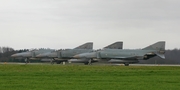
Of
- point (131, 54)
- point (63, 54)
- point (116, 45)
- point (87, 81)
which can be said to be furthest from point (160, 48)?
point (87, 81)

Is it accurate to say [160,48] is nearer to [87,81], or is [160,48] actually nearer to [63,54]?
[63,54]

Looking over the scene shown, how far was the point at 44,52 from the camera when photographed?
70.2 meters

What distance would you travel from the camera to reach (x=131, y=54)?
189ft

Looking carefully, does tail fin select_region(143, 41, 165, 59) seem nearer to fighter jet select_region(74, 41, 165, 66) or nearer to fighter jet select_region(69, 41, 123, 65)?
fighter jet select_region(74, 41, 165, 66)

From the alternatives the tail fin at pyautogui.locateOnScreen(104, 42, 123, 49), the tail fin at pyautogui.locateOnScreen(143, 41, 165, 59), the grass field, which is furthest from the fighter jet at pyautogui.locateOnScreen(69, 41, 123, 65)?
the grass field

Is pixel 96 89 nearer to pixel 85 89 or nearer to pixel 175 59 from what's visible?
pixel 85 89

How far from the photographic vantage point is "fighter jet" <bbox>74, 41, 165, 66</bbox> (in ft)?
187

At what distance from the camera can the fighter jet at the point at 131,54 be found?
2242 inches

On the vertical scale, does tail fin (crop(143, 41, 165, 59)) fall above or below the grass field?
above

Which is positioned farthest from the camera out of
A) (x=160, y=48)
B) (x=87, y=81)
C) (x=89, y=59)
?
(x=89, y=59)

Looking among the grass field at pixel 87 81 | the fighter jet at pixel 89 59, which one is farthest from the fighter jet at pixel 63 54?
the grass field at pixel 87 81

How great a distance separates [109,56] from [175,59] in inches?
734

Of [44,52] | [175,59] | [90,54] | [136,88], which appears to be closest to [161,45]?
[90,54]

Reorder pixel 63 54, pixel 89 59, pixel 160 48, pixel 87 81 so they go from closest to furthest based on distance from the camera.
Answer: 1. pixel 87 81
2. pixel 160 48
3. pixel 89 59
4. pixel 63 54
